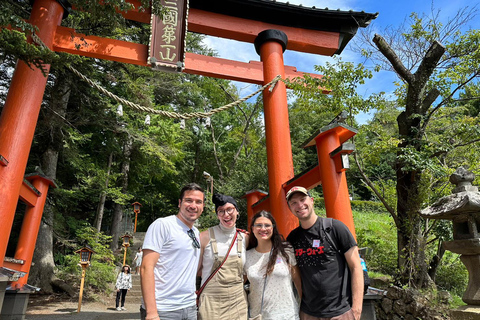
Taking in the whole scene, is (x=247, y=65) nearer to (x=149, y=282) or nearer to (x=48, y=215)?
(x=149, y=282)

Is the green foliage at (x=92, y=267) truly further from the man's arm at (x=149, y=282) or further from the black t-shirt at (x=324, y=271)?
the black t-shirt at (x=324, y=271)

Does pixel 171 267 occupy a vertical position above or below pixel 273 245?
below

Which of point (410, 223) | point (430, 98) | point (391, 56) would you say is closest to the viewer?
point (410, 223)

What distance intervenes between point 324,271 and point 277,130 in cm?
401

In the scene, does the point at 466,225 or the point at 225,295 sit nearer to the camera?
the point at 225,295

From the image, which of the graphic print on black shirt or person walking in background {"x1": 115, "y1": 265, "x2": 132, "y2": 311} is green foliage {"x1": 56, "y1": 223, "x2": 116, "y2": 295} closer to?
person walking in background {"x1": 115, "y1": 265, "x2": 132, "y2": 311}

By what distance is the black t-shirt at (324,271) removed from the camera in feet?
6.56

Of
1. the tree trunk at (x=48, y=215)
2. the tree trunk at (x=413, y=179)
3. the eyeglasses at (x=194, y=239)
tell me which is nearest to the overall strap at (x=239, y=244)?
the eyeglasses at (x=194, y=239)

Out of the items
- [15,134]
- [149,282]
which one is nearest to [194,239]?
[149,282]

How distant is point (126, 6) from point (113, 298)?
31.5ft

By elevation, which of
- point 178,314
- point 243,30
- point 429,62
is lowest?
point 178,314

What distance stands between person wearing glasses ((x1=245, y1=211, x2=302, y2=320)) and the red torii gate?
8.45 ft

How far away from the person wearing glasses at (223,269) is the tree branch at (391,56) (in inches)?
208

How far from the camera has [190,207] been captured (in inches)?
84.9
